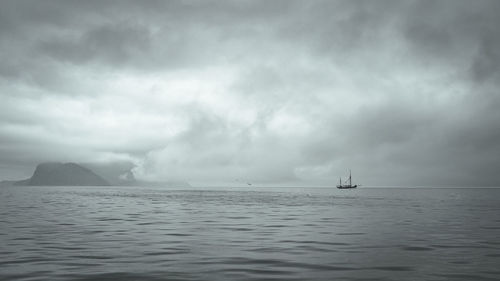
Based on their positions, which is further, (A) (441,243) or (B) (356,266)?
(A) (441,243)

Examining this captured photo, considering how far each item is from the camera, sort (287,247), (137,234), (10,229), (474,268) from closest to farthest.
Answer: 1. (474,268)
2. (287,247)
3. (137,234)
4. (10,229)

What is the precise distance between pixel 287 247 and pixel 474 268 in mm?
9947

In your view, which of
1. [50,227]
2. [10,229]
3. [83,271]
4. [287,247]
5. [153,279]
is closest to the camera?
[153,279]

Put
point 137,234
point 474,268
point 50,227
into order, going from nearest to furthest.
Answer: point 474,268, point 137,234, point 50,227

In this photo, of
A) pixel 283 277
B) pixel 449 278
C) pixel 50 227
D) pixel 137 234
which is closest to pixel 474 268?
pixel 449 278

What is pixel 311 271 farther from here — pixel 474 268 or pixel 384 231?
pixel 384 231

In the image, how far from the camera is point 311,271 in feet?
53.7

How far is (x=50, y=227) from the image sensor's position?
107ft

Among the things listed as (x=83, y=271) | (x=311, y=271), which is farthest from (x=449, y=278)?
(x=83, y=271)

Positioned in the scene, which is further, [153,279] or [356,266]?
[356,266]

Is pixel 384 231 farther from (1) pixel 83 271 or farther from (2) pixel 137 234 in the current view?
(1) pixel 83 271

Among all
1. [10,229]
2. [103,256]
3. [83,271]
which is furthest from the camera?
[10,229]

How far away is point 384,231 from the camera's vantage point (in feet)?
105

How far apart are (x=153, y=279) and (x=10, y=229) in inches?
891
